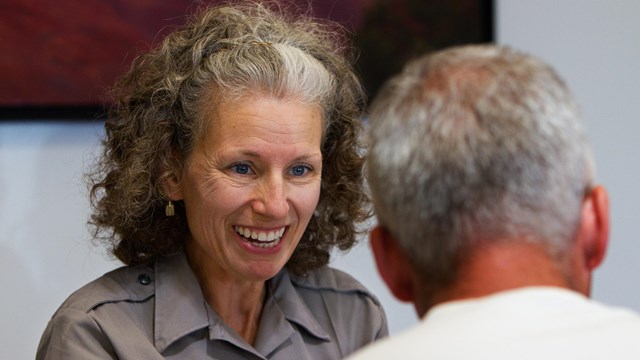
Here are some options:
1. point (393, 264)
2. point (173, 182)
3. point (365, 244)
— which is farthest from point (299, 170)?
point (365, 244)

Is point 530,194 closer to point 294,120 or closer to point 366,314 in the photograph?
point 294,120

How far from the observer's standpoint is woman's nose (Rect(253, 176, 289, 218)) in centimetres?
204

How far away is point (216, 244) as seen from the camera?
6.83 ft

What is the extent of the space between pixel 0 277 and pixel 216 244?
1.12 meters

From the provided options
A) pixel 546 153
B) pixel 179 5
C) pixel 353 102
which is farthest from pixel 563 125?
pixel 179 5

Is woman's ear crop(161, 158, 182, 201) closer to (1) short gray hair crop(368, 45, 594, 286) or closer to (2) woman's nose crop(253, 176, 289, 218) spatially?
(2) woman's nose crop(253, 176, 289, 218)

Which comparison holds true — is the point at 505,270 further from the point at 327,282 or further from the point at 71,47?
the point at 71,47

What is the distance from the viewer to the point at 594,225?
116 cm

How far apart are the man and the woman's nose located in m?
0.88

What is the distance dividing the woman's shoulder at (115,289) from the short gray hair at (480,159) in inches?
39.8

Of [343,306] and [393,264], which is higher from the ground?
[393,264]

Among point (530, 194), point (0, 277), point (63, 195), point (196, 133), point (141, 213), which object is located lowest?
point (0, 277)

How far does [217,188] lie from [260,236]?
0.11m

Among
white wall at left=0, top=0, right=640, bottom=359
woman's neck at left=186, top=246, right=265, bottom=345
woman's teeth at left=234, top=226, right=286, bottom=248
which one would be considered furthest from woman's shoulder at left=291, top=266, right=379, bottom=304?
white wall at left=0, top=0, right=640, bottom=359
